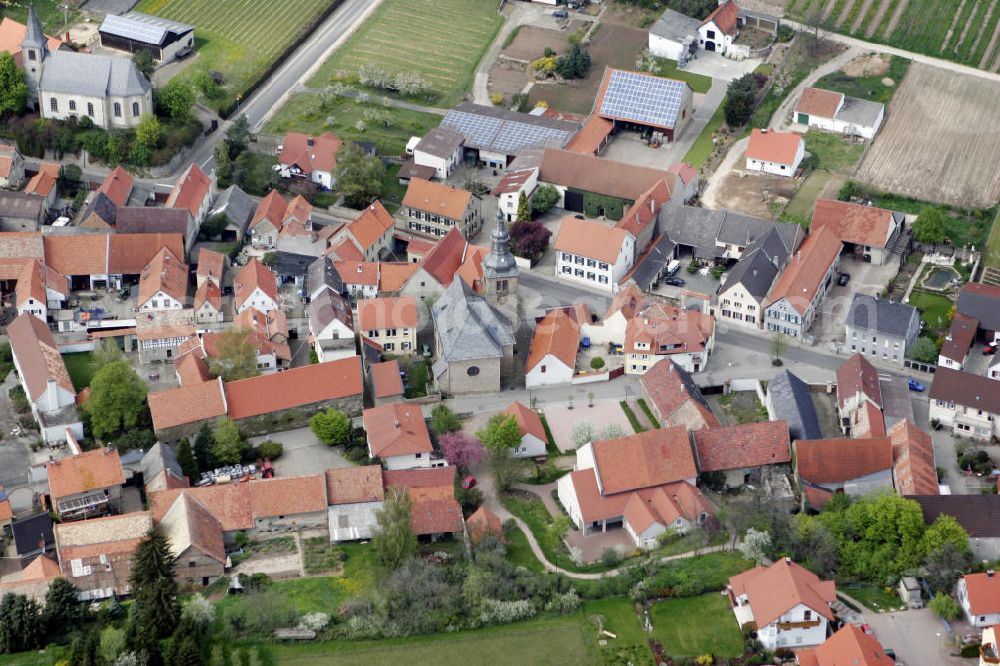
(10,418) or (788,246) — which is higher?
(788,246)

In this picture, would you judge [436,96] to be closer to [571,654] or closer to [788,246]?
[788,246]

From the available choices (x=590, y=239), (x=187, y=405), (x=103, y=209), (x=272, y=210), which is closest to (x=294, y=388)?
(x=187, y=405)

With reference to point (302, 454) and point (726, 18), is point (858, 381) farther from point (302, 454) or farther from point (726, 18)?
point (726, 18)

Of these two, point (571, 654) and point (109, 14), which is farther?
point (109, 14)

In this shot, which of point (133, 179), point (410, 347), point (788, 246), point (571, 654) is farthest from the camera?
point (133, 179)

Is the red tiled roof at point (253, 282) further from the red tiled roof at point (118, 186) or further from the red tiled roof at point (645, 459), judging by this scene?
the red tiled roof at point (645, 459)


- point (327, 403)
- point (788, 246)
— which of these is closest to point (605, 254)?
point (788, 246)

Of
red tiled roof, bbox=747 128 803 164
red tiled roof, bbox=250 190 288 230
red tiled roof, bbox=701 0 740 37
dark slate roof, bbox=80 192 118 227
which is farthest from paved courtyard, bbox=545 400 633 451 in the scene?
red tiled roof, bbox=701 0 740 37

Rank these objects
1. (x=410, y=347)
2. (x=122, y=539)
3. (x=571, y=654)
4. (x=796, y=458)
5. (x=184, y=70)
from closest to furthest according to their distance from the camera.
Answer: (x=571, y=654), (x=122, y=539), (x=796, y=458), (x=410, y=347), (x=184, y=70)
